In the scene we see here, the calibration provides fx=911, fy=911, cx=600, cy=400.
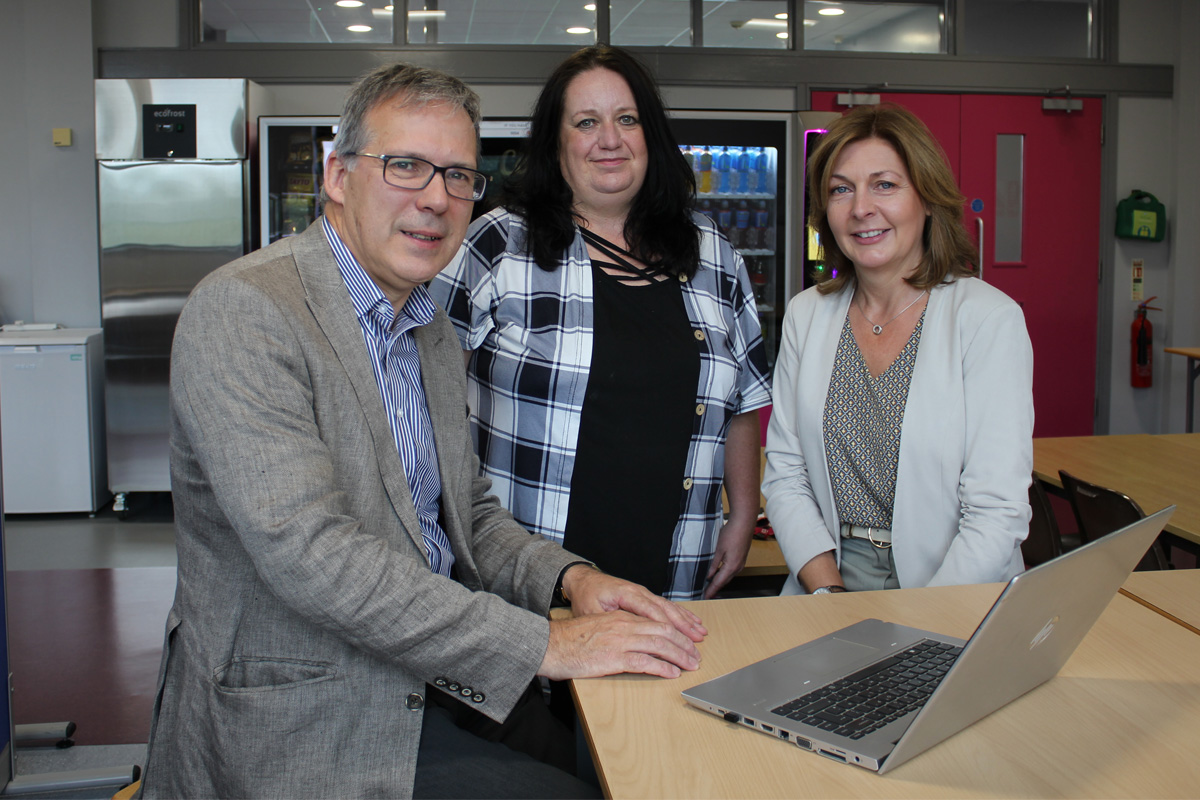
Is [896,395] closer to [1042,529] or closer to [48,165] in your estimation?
[1042,529]

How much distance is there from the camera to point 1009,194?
576 cm

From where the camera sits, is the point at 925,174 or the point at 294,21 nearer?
the point at 925,174

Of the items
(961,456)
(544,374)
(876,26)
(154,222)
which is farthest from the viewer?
(876,26)

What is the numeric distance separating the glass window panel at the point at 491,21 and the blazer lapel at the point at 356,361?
180 inches

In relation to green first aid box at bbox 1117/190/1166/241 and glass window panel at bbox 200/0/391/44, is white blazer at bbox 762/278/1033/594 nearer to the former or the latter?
glass window panel at bbox 200/0/391/44

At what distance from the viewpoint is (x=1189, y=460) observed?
299 centimetres

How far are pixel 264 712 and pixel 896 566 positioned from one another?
1.12 meters

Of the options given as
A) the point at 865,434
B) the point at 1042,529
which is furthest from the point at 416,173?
the point at 1042,529

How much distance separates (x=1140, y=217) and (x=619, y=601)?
577 centimetres

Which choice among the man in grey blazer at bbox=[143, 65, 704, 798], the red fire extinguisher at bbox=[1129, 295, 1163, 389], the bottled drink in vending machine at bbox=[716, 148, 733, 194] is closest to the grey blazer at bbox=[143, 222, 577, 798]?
the man in grey blazer at bbox=[143, 65, 704, 798]

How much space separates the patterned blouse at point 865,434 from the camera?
1.72 metres

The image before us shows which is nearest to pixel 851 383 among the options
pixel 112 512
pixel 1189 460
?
pixel 1189 460

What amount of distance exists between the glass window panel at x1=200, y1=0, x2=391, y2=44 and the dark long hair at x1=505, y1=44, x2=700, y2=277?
3914mm

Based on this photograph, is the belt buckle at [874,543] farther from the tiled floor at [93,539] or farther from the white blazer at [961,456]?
the tiled floor at [93,539]
